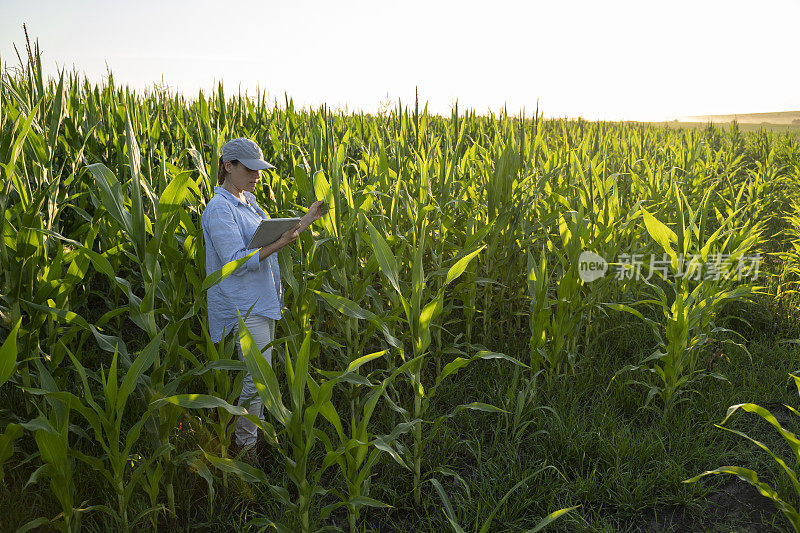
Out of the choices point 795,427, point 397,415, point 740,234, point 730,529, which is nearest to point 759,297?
point 740,234

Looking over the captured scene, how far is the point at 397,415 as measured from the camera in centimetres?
259

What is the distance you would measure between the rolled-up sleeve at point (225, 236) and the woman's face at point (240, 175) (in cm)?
20

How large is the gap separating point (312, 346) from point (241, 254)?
0.51m

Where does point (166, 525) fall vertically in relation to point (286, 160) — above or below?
below

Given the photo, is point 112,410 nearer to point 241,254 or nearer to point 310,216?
point 241,254

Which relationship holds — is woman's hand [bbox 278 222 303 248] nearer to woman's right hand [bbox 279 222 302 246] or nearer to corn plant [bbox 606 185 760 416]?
woman's right hand [bbox 279 222 302 246]

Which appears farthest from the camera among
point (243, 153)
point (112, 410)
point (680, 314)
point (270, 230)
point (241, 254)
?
point (680, 314)

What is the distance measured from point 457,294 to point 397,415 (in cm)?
82

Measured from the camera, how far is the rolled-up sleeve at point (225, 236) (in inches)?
82.0

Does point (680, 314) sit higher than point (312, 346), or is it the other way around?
point (680, 314)

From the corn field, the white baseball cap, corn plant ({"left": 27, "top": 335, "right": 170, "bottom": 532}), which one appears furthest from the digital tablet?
corn plant ({"left": 27, "top": 335, "right": 170, "bottom": 532})

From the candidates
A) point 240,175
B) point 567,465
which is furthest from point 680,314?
point 240,175

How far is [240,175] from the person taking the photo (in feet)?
7.41

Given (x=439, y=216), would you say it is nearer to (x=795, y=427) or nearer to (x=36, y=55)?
(x=795, y=427)
